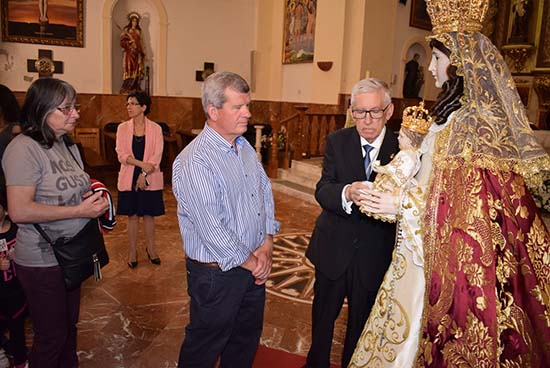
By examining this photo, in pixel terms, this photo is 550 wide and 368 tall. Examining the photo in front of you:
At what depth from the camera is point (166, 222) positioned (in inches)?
259

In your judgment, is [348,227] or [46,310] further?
[348,227]

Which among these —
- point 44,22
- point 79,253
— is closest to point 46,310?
point 79,253

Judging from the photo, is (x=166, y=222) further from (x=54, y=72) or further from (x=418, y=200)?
(x=54, y=72)

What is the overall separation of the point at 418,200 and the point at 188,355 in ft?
4.24

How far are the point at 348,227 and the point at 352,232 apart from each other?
34 millimetres

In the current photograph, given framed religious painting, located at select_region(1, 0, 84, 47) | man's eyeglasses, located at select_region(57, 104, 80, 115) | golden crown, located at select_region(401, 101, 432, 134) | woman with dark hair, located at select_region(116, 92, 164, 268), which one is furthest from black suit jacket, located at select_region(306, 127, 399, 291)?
framed religious painting, located at select_region(1, 0, 84, 47)

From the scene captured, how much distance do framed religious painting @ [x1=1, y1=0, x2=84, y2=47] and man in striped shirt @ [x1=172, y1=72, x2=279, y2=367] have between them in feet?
32.7

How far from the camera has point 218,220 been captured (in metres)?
2.04

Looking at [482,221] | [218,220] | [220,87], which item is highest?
[220,87]

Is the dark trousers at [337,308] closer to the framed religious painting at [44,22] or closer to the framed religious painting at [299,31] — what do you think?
the framed religious painting at [299,31]

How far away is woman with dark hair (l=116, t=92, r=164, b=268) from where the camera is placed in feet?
14.6

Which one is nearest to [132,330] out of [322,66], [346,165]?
[346,165]

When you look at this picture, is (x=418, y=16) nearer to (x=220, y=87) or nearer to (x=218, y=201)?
(x=220, y=87)

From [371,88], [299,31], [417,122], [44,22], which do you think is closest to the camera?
[417,122]
